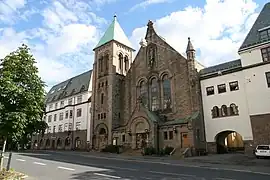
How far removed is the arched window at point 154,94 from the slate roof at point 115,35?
14783 millimetres

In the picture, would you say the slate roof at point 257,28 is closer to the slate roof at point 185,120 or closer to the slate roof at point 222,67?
the slate roof at point 222,67

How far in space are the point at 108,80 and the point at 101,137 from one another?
36.5 ft

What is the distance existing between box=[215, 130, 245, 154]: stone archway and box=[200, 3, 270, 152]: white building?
0.13 meters

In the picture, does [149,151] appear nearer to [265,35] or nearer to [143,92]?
Answer: [143,92]

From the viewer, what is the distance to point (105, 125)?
148ft

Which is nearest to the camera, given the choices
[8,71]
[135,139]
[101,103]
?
[8,71]

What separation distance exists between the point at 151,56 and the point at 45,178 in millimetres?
32536

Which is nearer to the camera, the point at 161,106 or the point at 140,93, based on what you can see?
the point at 161,106

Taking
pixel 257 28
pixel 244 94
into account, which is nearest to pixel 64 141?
pixel 244 94

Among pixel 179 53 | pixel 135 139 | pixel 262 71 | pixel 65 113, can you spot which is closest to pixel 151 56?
pixel 179 53

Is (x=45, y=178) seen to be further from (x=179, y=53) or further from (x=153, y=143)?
(x=179, y=53)

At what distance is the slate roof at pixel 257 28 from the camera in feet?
100

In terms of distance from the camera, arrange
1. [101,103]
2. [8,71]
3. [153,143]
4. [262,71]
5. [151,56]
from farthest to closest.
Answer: [101,103] < [151,56] < [153,143] < [262,71] < [8,71]

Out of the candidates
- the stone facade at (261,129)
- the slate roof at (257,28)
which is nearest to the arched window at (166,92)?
the slate roof at (257,28)
